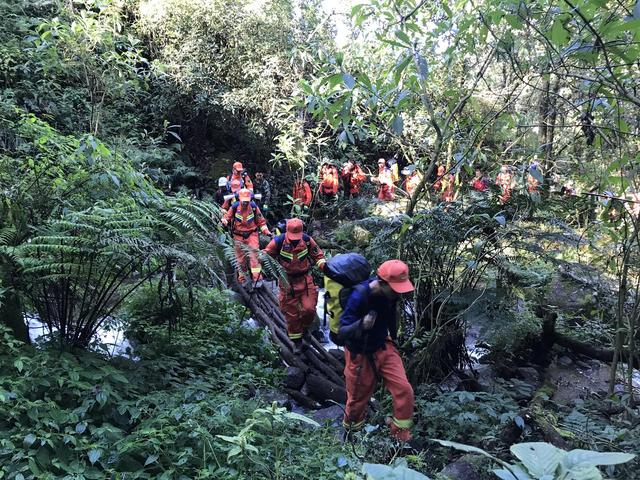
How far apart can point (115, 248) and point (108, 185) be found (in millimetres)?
1003

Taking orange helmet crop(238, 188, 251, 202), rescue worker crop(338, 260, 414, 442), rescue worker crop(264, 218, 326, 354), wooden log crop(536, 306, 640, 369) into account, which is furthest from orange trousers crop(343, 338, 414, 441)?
orange helmet crop(238, 188, 251, 202)

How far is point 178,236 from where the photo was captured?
3.98m

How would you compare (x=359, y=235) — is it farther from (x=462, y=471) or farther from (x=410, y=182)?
(x=462, y=471)

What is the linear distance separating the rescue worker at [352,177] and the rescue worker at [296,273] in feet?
30.6

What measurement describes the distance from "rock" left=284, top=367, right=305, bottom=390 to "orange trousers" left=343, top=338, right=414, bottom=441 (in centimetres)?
114

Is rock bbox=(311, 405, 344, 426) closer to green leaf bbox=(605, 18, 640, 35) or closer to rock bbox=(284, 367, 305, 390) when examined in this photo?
rock bbox=(284, 367, 305, 390)

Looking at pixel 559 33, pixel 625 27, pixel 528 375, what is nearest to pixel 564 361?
pixel 528 375

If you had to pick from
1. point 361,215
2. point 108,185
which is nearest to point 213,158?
point 361,215

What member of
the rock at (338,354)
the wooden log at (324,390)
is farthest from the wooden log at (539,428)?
the rock at (338,354)

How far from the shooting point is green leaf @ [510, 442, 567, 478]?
1042mm

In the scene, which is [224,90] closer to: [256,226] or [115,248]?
[256,226]

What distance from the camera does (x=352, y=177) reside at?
15.3 meters

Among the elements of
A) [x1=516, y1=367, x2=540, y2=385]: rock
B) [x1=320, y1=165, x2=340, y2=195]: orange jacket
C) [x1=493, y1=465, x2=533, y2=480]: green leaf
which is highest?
[x1=320, y1=165, x2=340, y2=195]: orange jacket

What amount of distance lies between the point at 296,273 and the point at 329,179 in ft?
27.7
